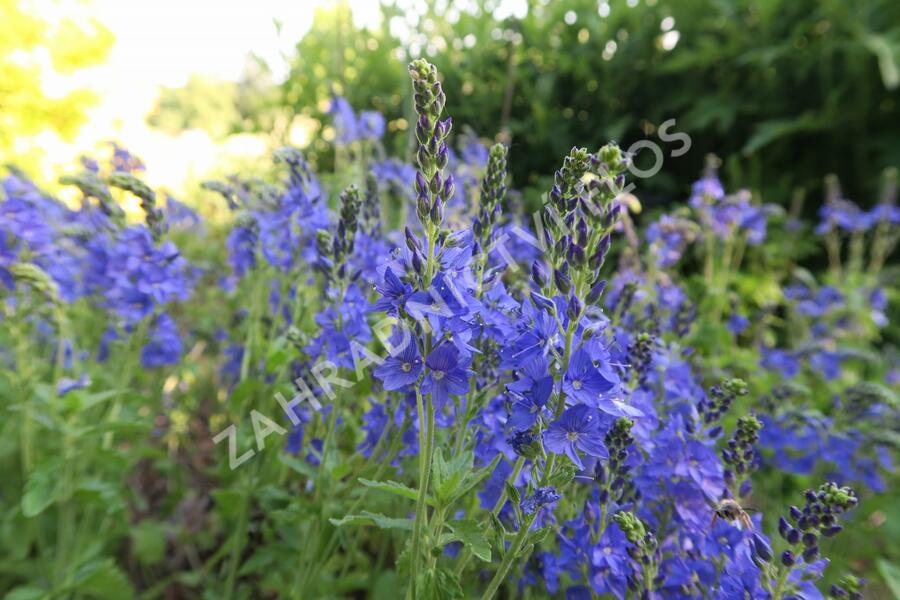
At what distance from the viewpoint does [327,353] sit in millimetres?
1964

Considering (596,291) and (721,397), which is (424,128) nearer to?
(596,291)

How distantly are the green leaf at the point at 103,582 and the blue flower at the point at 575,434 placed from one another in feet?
6.16

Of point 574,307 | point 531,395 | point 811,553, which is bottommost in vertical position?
point 811,553

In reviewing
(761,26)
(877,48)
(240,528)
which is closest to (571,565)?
(240,528)

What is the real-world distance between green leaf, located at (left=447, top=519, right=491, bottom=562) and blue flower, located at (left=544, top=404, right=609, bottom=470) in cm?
26

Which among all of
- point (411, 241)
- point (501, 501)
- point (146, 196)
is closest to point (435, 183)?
point (411, 241)

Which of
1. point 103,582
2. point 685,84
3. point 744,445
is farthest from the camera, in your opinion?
point 685,84

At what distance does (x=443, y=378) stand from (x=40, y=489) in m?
1.77

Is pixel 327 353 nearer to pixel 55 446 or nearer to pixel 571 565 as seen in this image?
pixel 571 565

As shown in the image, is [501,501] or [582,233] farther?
[501,501]

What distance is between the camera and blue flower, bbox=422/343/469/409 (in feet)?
4.32

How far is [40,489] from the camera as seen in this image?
2.24m

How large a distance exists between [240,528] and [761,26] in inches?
227

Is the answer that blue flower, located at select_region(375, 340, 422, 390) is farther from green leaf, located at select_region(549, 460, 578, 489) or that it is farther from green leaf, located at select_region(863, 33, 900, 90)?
green leaf, located at select_region(863, 33, 900, 90)
